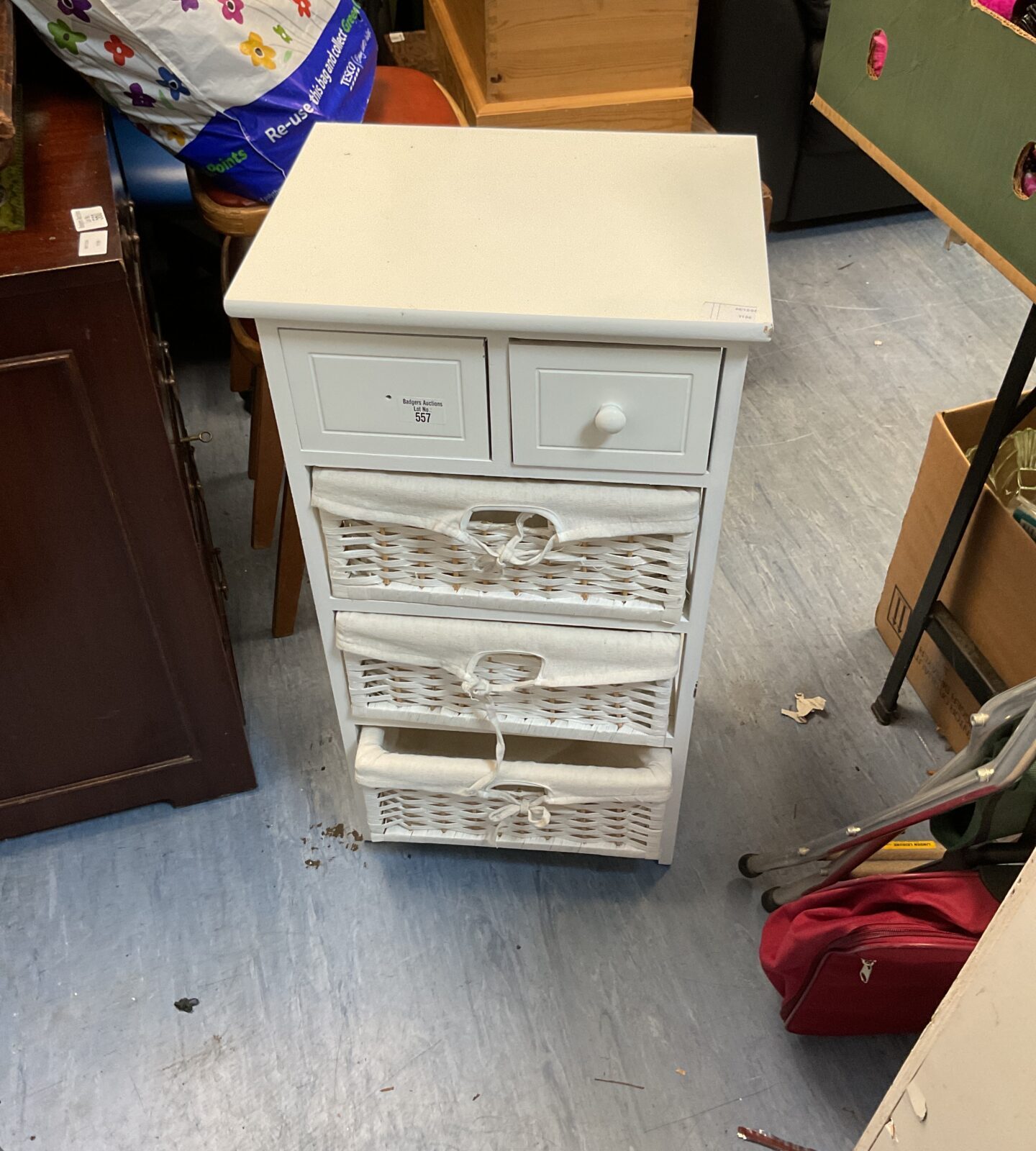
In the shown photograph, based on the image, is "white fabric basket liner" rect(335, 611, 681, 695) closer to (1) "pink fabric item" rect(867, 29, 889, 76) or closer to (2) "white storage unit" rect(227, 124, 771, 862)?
(2) "white storage unit" rect(227, 124, 771, 862)

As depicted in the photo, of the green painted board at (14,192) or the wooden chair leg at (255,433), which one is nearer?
the green painted board at (14,192)

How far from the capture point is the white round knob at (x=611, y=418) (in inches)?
34.6

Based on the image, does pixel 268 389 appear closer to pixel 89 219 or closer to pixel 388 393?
pixel 89 219

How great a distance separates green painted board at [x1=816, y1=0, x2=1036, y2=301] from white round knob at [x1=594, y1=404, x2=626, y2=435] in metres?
0.36

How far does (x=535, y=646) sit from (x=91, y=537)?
1.73ft

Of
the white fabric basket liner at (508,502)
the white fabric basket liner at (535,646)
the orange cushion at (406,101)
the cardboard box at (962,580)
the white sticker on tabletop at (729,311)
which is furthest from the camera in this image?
the orange cushion at (406,101)

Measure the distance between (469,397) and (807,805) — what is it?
880 mm

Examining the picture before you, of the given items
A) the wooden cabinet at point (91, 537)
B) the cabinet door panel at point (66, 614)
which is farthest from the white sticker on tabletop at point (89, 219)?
the cabinet door panel at point (66, 614)

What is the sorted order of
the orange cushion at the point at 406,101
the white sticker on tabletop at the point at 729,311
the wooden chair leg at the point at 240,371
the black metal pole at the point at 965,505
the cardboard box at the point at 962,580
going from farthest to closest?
the wooden chair leg at the point at 240,371
the orange cushion at the point at 406,101
the cardboard box at the point at 962,580
the black metal pole at the point at 965,505
the white sticker on tabletop at the point at 729,311

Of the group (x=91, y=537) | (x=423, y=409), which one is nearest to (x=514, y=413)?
(x=423, y=409)

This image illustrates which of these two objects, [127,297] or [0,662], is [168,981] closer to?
[0,662]

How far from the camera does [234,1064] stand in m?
1.23

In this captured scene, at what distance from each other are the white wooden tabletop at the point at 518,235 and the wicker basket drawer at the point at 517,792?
1.85 feet

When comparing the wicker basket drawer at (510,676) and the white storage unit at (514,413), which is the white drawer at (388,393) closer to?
the white storage unit at (514,413)
